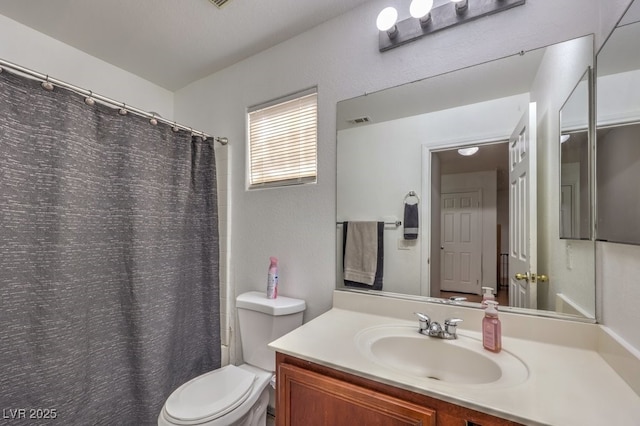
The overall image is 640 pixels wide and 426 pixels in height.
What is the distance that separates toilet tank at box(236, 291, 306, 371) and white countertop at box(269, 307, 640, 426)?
405mm

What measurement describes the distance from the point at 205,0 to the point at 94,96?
70 cm

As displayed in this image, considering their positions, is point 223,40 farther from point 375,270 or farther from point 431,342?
point 431,342

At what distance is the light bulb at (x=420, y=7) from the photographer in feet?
3.71

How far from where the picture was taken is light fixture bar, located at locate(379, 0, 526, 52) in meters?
1.08

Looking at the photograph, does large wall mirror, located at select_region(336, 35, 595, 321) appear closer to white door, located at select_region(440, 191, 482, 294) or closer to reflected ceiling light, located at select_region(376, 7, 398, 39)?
white door, located at select_region(440, 191, 482, 294)

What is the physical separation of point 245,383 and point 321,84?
5.17 feet

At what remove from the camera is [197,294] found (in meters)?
1.70

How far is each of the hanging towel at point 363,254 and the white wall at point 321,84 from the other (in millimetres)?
87

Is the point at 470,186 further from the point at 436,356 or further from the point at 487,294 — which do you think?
the point at 436,356

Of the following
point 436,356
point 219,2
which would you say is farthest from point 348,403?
point 219,2

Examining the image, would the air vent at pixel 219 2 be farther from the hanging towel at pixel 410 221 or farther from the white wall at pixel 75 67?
the hanging towel at pixel 410 221

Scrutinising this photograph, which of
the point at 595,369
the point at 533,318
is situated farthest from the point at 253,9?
the point at 595,369

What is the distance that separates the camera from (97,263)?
4.26ft

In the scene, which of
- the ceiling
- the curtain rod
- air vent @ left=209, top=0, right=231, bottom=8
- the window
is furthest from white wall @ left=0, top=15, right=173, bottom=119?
air vent @ left=209, top=0, right=231, bottom=8
